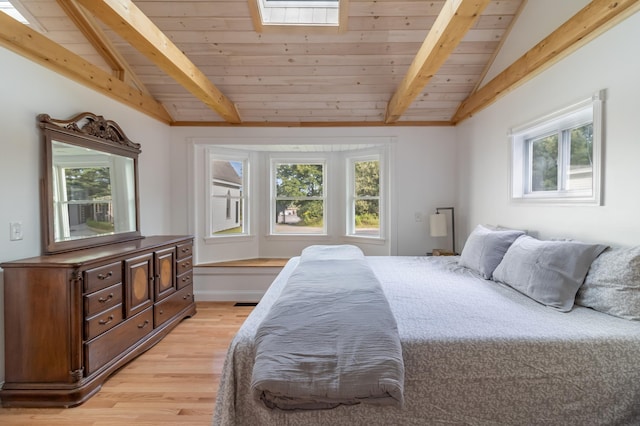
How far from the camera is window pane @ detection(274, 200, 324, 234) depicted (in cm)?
454

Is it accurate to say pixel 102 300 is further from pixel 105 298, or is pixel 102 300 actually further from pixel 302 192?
pixel 302 192

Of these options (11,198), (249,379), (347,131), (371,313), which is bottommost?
(249,379)

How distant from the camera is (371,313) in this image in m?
1.36

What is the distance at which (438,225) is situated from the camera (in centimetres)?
360

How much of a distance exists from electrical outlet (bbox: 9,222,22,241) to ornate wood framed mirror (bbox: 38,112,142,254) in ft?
0.45

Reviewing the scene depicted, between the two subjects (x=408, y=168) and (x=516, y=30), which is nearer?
(x=516, y=30)

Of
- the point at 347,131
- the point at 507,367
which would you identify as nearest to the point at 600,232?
the point at 507,367

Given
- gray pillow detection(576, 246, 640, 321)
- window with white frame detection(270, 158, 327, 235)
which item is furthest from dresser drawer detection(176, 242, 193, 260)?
gray pillow detection(576, 246, 640, 321)

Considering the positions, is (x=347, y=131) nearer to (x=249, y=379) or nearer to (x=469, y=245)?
(x=469, y=245)

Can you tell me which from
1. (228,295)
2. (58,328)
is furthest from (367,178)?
(58,328)

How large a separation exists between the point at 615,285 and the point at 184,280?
3348 millimetres

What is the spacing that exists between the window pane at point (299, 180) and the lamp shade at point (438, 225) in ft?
5.39

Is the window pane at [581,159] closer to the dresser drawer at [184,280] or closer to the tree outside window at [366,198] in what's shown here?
the tree outside window at [366,198]

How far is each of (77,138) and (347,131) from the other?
2722 mm
